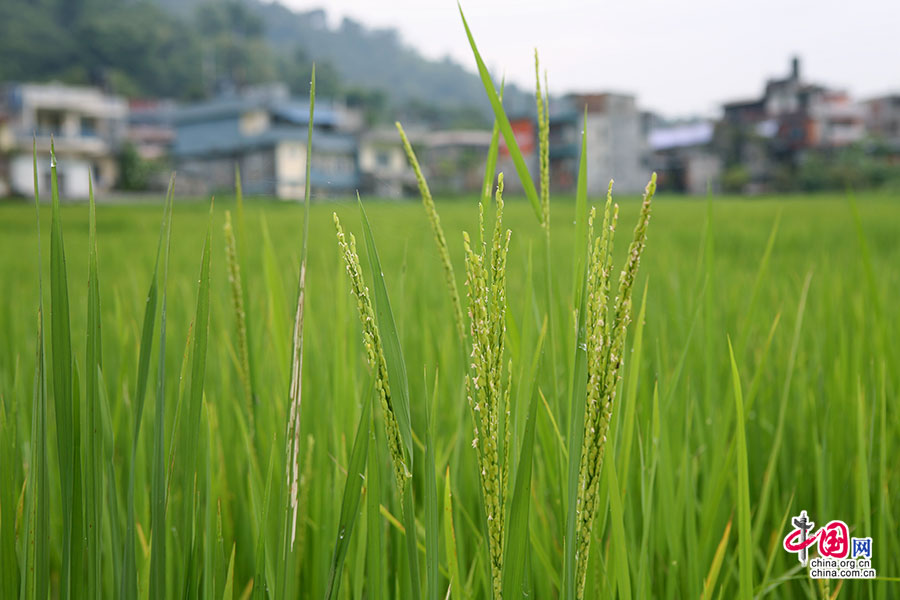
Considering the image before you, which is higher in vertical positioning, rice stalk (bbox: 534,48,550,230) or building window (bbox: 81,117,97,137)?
building window (bbox: 81,117,97,137)

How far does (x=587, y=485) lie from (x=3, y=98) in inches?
1251

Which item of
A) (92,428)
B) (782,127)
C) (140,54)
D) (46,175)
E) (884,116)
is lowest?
(92,428)

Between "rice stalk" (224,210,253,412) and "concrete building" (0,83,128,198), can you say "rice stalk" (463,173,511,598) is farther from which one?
"concrete building" (0,83,128,198)

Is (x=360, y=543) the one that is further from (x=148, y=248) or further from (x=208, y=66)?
(x=208, y=66)

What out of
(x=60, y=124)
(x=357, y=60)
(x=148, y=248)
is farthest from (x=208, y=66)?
(x=148, y=248)

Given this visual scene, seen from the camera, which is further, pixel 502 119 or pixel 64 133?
pixel 64 133

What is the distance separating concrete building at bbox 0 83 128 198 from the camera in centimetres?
2397

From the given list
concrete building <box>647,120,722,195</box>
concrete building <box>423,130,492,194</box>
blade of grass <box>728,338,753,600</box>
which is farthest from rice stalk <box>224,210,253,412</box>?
concrete building <box>423,130,492,194</box>

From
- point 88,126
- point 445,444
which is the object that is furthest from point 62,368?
point 88,126

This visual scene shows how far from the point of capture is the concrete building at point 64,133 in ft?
78.6

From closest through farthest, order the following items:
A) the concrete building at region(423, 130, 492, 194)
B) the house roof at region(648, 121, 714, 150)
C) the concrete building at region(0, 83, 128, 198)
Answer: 1. the concrete building at region(0, 83, 128, 198)
2. the concrete building at region(423, 130, 492, 194)
3. the house roof at region(648, 121, 714, 150)

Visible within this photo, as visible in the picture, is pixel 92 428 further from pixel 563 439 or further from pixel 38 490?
pixel 563 439

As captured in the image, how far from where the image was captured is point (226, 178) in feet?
56.2

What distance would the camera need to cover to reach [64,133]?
2697 cm
